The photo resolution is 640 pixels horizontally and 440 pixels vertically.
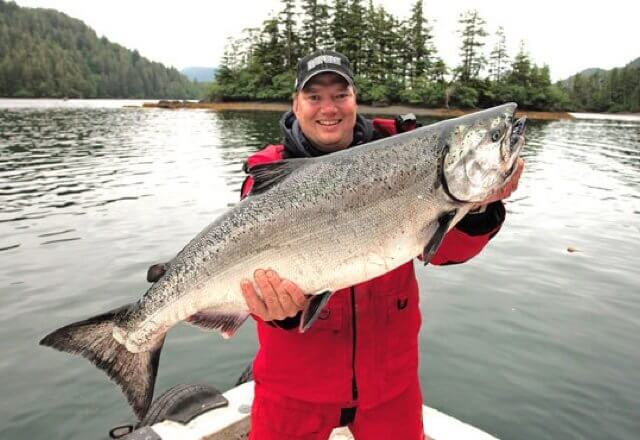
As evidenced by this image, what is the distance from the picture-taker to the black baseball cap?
3.38m

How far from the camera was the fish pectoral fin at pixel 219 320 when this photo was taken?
118 inches

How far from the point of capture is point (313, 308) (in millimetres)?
2715

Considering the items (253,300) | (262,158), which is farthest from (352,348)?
(262,158)

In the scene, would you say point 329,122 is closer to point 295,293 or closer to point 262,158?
point 262,158

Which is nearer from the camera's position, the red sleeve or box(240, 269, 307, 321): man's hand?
box(240, 269, 307, 321): man's hand

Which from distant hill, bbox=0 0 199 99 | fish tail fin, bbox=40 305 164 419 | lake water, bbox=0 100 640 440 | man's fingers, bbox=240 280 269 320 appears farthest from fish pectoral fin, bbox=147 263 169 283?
distant hill, bbox=0 0 199 99

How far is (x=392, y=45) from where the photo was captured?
260 ft

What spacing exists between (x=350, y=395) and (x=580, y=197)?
16.4 m

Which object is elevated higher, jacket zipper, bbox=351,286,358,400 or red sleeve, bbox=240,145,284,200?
red sleeve, bbox=240,145,284,200

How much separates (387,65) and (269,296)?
8138 cm

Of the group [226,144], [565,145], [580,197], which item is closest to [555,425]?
[580,197]

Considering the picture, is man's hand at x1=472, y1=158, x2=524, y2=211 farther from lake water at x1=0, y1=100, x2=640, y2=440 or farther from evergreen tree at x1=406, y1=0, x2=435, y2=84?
evergreen tree at x1=406, y1=0, x2=435, y2=84

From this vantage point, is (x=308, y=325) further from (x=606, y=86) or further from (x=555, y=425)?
(x=606, y=86)

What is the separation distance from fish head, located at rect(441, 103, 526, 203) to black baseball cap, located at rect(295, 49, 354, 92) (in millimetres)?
1065
